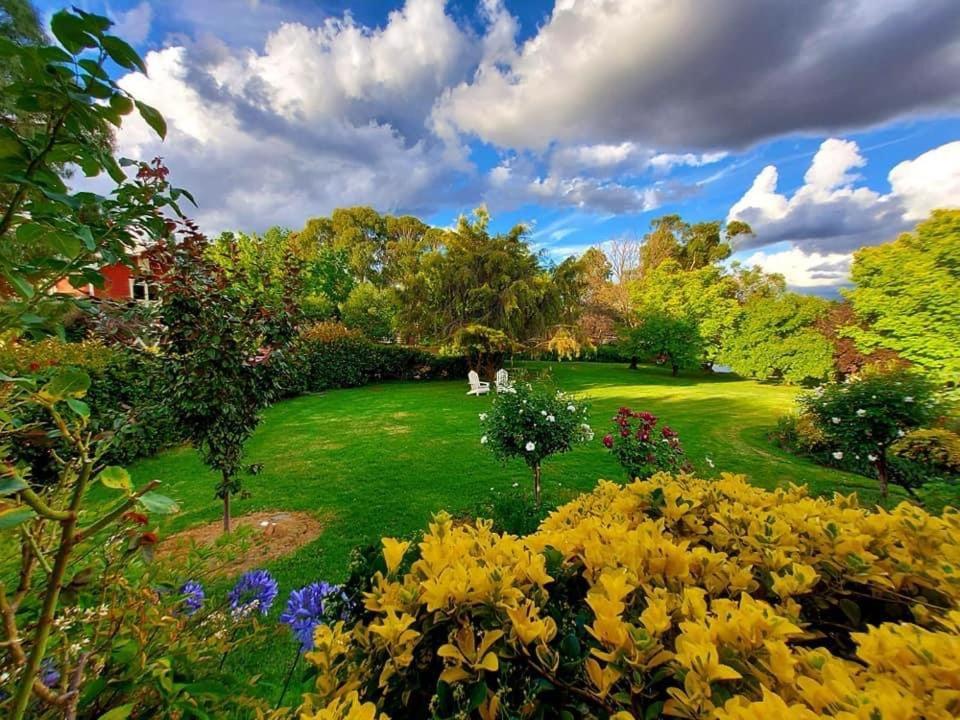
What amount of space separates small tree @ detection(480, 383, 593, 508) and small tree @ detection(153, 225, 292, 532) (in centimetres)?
263

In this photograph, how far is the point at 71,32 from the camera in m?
0.54

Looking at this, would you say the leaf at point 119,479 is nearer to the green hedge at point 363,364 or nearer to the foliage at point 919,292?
the foliage at point 919,292

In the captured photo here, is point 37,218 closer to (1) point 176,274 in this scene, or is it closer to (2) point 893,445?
→ (1) point 176,274

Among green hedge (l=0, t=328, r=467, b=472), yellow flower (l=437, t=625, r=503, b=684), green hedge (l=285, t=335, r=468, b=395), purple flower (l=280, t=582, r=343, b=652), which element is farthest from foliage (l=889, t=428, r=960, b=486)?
green hedge (l=285, t=335, r=468, b=395)

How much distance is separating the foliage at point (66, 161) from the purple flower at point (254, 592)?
3.17 feet

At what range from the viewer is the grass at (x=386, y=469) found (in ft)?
14.0

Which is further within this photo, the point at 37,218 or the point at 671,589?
the point at 671,589

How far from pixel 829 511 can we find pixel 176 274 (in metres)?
4.29

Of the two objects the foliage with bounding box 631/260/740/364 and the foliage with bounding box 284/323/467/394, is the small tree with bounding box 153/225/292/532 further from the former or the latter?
the foliage with bounding box 631/260/740/364

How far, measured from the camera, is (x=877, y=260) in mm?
9141

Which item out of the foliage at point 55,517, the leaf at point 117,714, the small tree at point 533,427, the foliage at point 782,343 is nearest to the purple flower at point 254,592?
the foliage at point 55,517

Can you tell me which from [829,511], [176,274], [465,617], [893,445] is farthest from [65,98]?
[893,445]

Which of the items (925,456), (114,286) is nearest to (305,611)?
(114,286)

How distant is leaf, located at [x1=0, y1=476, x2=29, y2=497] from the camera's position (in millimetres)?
352
